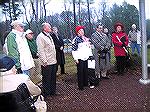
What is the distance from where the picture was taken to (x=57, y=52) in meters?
4.05

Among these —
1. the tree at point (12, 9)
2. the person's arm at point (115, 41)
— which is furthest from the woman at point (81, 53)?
the tree at point (12, 9)

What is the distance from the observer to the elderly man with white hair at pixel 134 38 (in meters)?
3.88

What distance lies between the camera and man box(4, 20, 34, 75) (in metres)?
3.49

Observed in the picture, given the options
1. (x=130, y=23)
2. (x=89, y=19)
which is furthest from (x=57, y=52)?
(x=130, y=23)

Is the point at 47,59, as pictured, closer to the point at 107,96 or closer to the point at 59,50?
the point at 59,50

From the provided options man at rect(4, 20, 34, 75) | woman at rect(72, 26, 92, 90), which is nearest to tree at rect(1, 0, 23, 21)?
man at rect(4, 20, 34, 75)

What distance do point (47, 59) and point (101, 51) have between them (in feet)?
2.51

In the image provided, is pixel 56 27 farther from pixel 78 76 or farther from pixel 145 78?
pixel 145 78

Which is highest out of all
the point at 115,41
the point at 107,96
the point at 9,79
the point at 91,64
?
the point at 115,41

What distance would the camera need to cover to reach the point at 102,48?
4.07 metres

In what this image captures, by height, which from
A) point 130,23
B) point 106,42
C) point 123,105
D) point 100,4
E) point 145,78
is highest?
point 100,4

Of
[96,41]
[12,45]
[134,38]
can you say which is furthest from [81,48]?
[12,45]

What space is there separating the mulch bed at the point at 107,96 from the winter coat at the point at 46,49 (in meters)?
0.38

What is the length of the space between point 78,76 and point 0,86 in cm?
209
